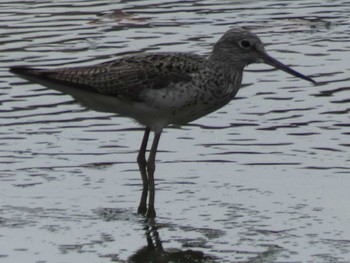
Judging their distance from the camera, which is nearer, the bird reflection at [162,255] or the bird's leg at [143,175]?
the bird reflection at [162,255]

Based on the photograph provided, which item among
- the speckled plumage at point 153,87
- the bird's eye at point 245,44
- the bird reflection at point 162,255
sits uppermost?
the bird's eye at point 245,44

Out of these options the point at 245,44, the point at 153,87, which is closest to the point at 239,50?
the point at 245,44

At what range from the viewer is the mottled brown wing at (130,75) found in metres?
10.2

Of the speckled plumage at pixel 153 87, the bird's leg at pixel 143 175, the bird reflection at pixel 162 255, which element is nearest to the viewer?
the bird reflection at pixel 162 255

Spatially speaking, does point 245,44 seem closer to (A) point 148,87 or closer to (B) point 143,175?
(A) point 148,87

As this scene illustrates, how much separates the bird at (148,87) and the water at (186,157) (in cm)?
56

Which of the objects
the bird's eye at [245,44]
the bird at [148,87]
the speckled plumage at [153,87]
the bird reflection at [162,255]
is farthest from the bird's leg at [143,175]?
the bird's eye at [245,44]

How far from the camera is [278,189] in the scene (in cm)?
1051

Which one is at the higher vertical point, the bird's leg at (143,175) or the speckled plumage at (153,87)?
the speckled plumage at (153,87)

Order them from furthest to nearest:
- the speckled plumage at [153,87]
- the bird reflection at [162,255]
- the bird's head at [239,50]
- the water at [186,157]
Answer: the bird's head at [239,50] → the speckled plumage at [153,87] → the water at [186,157] → the bird reflection at [162,255]

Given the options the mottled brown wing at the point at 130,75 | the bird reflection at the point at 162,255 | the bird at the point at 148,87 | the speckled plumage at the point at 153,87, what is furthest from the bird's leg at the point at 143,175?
the bird reflection at the point at 162,255

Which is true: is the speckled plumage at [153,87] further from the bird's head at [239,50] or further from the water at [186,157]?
the water at [186,157]

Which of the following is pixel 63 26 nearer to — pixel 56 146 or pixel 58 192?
pixel 56 146

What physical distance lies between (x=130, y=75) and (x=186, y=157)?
4.69 ft
